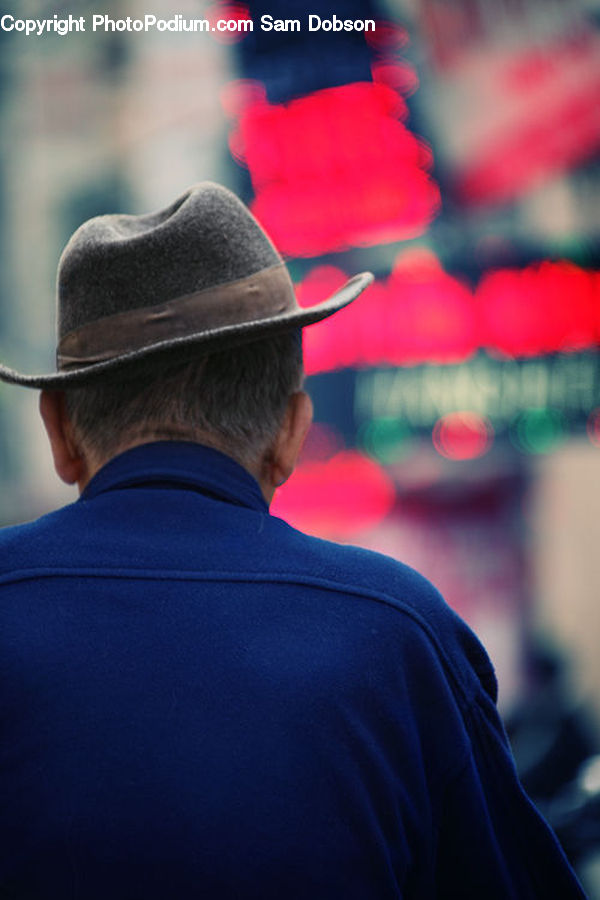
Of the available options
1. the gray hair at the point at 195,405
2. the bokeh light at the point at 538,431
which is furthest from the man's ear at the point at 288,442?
the bokeh light at the point at 538,431

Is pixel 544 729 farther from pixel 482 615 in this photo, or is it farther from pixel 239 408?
pixel 239 408

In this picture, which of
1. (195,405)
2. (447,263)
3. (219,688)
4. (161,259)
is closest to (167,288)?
(161,259)

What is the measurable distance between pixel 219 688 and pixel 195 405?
34cm

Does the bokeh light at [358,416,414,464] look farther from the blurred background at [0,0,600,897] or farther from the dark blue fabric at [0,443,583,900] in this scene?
the dark blue fabric at [0,443,583,900]

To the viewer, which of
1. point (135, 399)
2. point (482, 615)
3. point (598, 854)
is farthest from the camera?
point (482, 615)

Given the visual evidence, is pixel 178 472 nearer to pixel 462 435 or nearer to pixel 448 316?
pixel 462 435

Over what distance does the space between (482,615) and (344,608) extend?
12.2 ft

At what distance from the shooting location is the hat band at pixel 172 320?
3.99ft

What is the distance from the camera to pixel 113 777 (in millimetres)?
953

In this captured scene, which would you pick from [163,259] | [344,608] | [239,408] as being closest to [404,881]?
[344,608]

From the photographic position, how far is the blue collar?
111 cm

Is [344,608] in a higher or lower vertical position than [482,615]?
higher

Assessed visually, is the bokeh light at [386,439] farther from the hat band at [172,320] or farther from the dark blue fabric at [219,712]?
the dark blue fabric at [219,712]

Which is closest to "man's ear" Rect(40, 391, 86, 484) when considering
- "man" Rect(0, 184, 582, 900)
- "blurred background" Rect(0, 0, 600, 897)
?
"man" Rect(0, 184, 582, 900)
